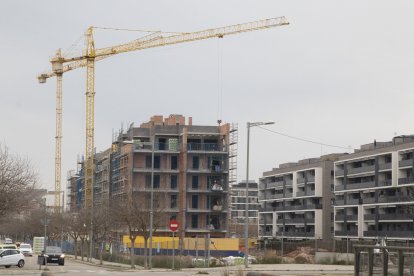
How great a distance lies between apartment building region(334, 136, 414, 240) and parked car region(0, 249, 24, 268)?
5798 centimetres

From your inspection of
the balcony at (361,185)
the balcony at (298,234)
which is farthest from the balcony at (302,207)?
the balcony at (361,185)

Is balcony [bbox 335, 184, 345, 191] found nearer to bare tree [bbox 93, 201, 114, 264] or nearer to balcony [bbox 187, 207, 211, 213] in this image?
balcony [bbox 187, 207, 211, 213]

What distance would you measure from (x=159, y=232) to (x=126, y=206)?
47537 mm

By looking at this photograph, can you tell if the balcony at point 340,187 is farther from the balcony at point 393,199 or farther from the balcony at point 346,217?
the balcony at point 393,199

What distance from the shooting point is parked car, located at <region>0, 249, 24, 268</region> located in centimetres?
5706

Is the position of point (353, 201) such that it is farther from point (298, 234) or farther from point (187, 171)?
point (187, 171)

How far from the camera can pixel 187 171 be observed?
11869 cm

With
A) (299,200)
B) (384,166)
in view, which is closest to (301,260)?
(384,166)

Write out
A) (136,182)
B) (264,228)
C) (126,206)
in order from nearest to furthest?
1. (126,206)
2. (136,182)
3. (264,228)

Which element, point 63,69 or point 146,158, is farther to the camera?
point 63,69

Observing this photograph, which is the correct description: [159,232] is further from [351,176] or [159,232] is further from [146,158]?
[351,176]

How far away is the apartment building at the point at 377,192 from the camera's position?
341 feet

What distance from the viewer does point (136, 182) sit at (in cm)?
11644

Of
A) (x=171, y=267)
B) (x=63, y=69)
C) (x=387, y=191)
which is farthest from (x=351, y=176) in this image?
(x=171, y=267)
